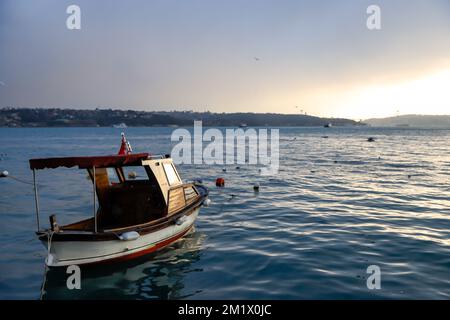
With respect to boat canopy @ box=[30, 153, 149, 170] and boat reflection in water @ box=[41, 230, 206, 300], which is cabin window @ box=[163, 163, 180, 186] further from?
boat reflection in water @ box=[41, 230, 206, 300]

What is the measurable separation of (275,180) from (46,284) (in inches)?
931

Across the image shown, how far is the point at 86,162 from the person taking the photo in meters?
12.2

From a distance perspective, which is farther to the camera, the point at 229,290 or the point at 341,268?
the point at 341,268

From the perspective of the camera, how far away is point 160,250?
14.0 m

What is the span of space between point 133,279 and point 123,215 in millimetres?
3551

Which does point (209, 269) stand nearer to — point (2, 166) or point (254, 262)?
point (254, 262)

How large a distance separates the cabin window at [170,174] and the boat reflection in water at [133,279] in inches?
117

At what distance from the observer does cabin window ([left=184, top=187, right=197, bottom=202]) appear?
1634cm

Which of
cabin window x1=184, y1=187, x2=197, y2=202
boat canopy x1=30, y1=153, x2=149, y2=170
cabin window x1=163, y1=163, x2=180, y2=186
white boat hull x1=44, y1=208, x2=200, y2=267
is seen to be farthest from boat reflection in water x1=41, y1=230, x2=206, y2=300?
boat canopy x1=30, y1=153, x2=149, y2=170

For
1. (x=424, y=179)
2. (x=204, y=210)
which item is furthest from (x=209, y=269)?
(x=424, y=179)
